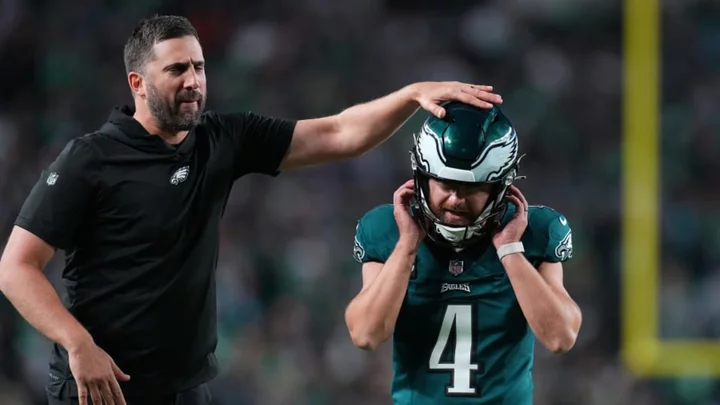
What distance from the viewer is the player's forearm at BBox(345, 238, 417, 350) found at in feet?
9.52

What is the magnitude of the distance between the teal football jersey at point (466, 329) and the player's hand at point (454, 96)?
11.7 inches

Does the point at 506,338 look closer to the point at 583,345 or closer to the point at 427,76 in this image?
the point at 583,345

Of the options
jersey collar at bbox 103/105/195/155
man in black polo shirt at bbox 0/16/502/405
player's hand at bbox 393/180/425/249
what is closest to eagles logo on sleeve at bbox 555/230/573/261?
player's hand at bbox 393/180/425/249

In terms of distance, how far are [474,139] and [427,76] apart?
4.86m

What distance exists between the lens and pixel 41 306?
3.03m

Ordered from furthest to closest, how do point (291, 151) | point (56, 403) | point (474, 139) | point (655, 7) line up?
point (655, 7) < point (291, 151) < point (56, 403) < point (474, 139)

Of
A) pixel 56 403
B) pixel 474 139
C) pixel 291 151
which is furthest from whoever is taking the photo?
pixel 291 151

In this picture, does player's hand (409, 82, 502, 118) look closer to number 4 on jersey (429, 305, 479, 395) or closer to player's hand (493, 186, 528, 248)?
player's hand (493, 186, 528, 248)

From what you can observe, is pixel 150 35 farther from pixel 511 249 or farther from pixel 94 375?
pixel 511 249

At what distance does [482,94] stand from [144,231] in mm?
988

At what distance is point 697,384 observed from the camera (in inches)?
263

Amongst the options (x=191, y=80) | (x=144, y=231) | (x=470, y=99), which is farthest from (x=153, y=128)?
(x=470, y=99)

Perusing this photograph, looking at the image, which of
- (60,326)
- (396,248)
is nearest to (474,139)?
(396,248)

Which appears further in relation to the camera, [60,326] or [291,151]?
[291,151]
